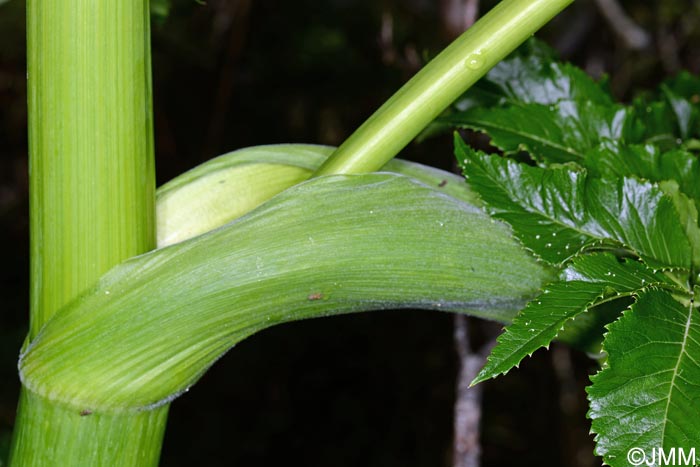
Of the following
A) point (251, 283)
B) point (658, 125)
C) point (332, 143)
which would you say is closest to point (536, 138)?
point (658, 125)

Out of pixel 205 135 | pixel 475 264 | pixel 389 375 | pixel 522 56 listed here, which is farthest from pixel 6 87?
pixel 475 264

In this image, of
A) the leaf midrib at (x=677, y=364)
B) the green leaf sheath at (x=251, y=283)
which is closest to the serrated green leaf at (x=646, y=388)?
Result: the leaf midrib at (x=677, y=364)

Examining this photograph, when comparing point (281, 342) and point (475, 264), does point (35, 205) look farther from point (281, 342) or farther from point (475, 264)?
point (281, 342)

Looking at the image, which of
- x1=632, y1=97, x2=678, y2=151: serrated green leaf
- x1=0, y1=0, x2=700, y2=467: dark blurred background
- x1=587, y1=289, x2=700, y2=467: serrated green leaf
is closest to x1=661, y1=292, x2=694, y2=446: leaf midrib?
x1=587, y1=289, x2=700, y2=467: serrated green leaf

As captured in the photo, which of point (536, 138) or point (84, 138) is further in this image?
point (536, 138)

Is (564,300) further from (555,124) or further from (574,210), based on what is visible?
(555,124)

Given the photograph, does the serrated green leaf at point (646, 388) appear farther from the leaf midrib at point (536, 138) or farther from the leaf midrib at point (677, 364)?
the leaf midrib at point (536, 138)
